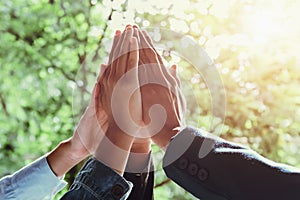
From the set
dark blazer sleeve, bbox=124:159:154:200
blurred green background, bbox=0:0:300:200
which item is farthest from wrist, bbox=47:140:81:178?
blurred green background, bbox=0:0:300:200

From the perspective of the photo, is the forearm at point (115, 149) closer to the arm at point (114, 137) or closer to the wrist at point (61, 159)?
the arm at point (114, 137)

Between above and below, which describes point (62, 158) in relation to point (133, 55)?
below

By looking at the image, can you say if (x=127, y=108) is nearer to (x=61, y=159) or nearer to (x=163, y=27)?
(x=61, y=159)

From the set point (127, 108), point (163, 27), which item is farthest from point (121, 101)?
point (163, 27)

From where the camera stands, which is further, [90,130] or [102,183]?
[90,130]

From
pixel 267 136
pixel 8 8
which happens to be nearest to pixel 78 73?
pixel 8 8

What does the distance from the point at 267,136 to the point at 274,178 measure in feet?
2.00

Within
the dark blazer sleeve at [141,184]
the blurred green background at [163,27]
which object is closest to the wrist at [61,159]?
the dark blazer sleeve at [141,184]

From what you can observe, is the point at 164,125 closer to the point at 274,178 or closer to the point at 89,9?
the point at 274,178

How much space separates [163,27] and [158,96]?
0.36 metres

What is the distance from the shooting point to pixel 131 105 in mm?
656

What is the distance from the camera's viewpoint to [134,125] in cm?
65

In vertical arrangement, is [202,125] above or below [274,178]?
below

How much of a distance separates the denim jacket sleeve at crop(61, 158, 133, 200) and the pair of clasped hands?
1 cm
